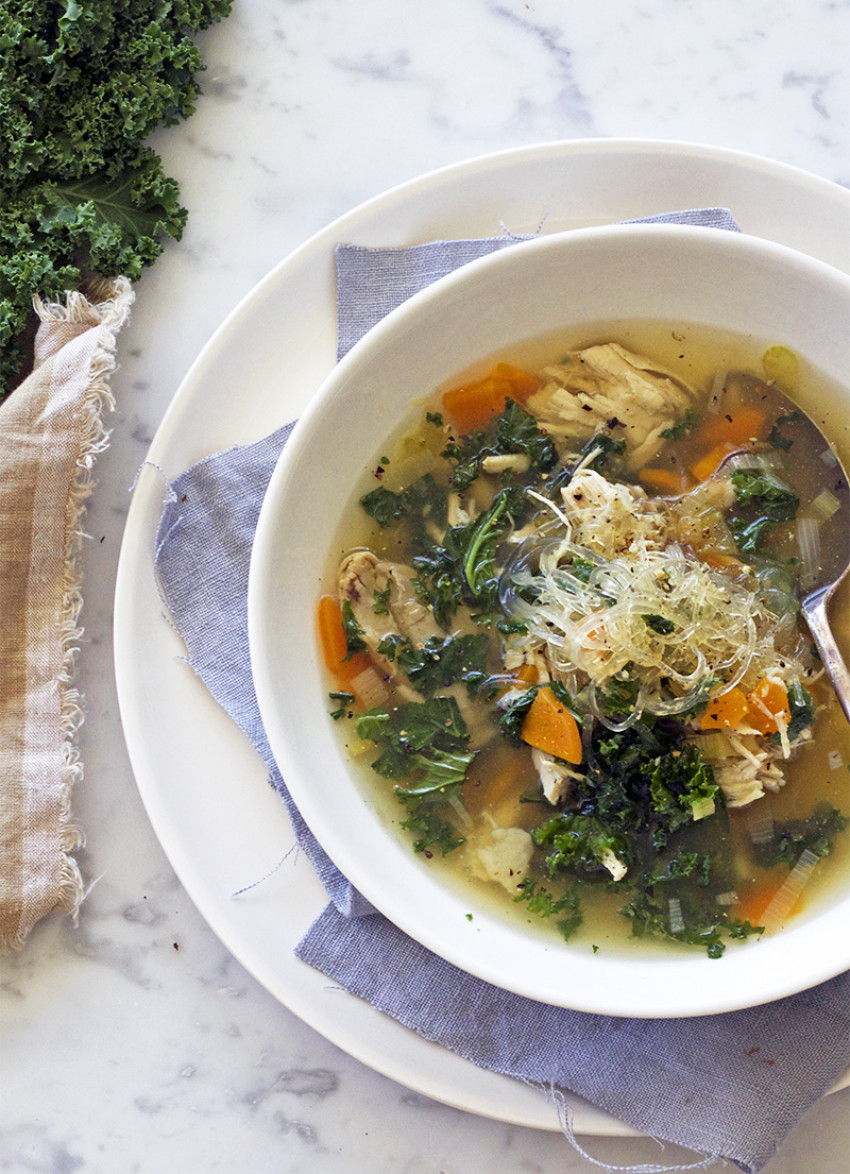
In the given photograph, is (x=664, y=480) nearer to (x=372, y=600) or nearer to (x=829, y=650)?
(x=829, y=650)

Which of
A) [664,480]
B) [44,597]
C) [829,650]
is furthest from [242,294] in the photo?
[829,650]

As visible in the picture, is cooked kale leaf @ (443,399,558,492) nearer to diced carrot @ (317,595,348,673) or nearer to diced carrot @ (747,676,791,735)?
diced carrot @ (317,595,348,673)

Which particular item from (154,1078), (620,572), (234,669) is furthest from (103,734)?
(620,572)

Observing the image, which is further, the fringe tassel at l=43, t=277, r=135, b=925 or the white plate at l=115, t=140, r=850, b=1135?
the fringe tassel at l=43, t=277, r=135, b=925

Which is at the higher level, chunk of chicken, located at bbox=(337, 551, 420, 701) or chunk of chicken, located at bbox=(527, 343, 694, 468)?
chunk of chicken, located at bbox=(527, 343, 694, 468)

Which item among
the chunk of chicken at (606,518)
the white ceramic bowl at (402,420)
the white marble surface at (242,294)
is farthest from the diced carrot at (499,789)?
the white marble surface at (242,294)

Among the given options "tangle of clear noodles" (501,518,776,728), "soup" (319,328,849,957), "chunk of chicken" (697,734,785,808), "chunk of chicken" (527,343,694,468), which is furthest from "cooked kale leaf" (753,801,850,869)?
"chunk of chicken" (527,343,694,468)
